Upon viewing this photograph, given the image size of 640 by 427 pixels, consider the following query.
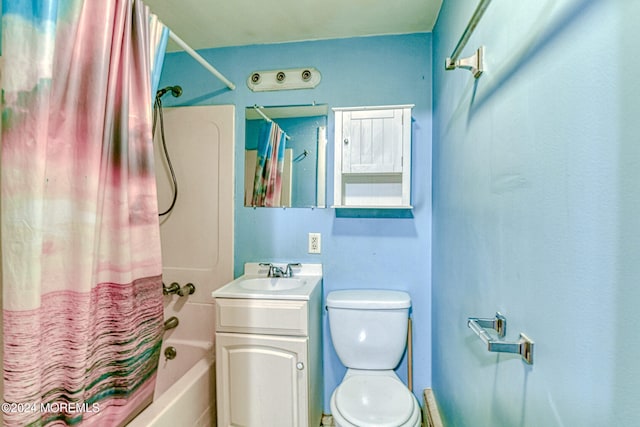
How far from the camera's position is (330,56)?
1805 millimetres

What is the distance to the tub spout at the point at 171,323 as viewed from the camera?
190 cm

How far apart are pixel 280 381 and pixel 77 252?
1018 mm

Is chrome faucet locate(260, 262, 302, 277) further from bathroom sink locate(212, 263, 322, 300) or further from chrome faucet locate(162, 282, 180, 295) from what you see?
chrome faucet locate(162, 282, 180, 295)

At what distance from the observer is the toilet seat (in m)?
1.19

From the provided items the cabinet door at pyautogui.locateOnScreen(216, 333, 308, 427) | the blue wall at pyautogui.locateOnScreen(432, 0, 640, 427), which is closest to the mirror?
the cabinet door at pyautogui.locateOnScreen(216, 333, 308, 427)

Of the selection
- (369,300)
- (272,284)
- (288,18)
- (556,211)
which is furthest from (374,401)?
(288,18)

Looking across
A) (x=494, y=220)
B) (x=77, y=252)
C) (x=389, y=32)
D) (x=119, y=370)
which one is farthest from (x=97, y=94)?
(x=389, y=32)

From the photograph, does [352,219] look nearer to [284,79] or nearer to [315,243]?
[315,243]

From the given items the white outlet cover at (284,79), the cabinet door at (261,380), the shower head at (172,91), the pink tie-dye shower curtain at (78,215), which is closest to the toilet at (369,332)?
the cabinet door at (261,380)

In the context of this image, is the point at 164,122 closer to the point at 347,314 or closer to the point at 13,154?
the point at 13,154

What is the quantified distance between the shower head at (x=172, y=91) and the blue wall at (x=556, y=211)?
175 centimetres

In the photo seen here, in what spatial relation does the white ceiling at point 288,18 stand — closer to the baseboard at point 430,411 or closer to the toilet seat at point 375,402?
the toilet seat at point 375,402

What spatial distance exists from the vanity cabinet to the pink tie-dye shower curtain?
14.2 inches

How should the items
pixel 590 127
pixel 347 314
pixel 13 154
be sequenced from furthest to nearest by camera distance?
pixel 347 314 < pixel 13 154 < pixel 590 127
